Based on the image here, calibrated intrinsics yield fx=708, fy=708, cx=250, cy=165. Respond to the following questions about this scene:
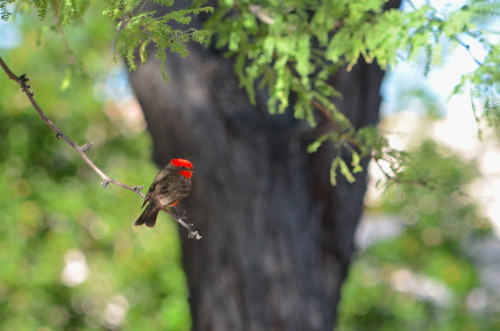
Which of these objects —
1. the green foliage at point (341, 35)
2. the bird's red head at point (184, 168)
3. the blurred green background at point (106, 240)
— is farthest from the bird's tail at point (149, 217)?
the blurred green background at point (106, 240)

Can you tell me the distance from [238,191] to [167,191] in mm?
3587

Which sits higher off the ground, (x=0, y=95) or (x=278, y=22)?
(x=0, y=95)

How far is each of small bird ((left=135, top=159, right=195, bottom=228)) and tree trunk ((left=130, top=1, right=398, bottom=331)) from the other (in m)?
3.36

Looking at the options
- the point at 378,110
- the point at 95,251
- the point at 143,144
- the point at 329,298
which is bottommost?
the point at 329,298

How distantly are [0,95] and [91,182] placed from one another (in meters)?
2.62

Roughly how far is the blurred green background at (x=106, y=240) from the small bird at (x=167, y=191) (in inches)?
363

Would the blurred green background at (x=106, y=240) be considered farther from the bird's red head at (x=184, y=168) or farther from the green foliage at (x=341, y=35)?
the bird's red head at (x=184, y=168)

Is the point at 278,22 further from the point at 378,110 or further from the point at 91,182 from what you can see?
the point at 91,182

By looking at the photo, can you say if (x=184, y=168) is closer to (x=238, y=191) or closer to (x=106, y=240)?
(x=238, y=191)

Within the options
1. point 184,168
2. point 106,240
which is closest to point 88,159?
point 184,168

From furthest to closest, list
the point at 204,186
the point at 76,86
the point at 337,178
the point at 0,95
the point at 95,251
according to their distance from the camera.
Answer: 1. the point at 95,251
2. the point at 76,86
3. the point at 0,95
4. the point at 337,178
5. the point at 204,186

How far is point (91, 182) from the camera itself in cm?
1239

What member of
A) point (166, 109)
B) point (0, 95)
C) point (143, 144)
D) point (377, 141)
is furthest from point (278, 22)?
point (143, 144)

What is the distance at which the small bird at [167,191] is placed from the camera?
5.27 feet
